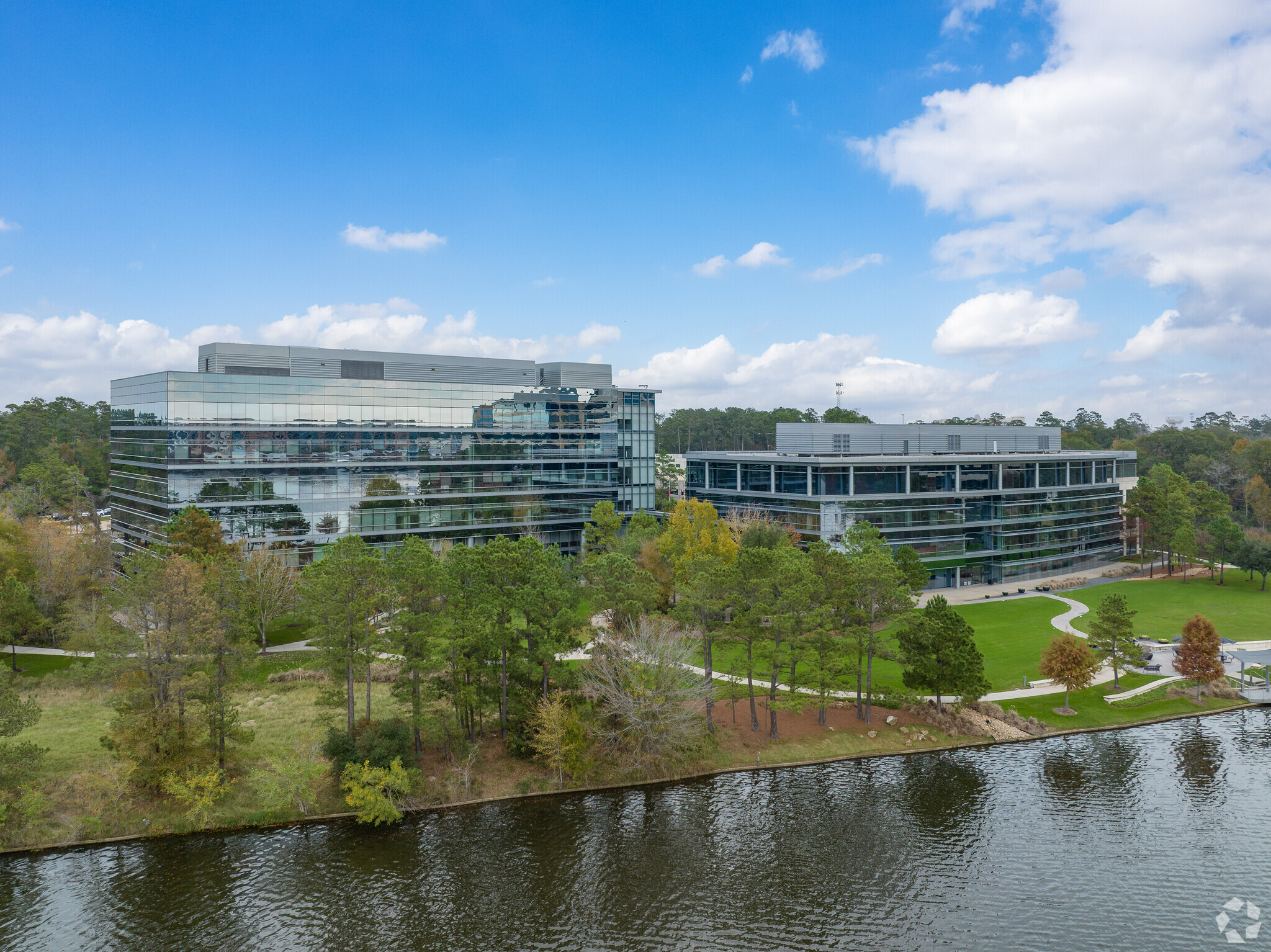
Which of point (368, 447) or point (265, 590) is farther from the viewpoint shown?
point (368, 447)

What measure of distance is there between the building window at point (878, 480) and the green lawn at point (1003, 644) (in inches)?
609

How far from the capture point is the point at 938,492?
300 ft

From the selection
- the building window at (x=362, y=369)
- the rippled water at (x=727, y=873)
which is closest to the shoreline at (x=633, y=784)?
the rippled water at (x=727, y=873)

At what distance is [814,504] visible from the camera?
3477 inches

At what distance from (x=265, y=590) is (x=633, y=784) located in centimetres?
3627

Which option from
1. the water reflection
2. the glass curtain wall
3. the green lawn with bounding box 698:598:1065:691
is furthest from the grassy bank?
the glass curtain wall

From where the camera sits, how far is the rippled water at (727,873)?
30.0 m

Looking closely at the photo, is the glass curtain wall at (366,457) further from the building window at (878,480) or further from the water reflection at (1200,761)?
the water reflection at (1200,761)

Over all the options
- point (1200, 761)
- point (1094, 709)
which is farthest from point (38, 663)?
point (1200, 761)

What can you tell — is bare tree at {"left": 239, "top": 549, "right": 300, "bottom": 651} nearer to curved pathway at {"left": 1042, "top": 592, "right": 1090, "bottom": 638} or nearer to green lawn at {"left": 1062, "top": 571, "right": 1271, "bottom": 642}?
curved pathway at {"left": 1042, "top": 592, "right": 1090, "bottom": 638}

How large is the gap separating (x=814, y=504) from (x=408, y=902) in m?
65.3

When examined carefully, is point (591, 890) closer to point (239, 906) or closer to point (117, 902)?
point (239, 906)

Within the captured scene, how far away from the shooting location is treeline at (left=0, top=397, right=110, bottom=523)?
105312mm

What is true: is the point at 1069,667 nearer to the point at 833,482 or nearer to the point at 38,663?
the point at 833,482
